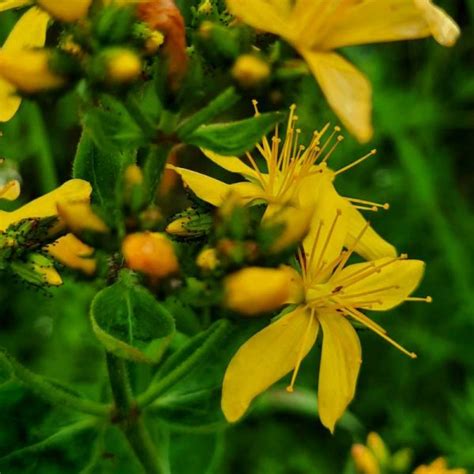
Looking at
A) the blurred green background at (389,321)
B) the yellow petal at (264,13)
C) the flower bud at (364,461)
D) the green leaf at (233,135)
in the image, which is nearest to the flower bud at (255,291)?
the green leaf at (233,135)

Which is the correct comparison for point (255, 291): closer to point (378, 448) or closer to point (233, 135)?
point (233, 135)

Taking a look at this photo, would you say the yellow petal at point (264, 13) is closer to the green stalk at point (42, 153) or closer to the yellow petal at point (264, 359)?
the yellow petal at point (264, 359)

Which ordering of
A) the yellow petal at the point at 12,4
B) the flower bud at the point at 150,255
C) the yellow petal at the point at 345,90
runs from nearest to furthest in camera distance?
the yellow petal at the point at 345,90, the flower bud at the point at 150,255, the yellow petal at the point at 12,4

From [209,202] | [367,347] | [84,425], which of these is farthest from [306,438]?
[209,202]

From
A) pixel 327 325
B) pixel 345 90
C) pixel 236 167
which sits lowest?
pixel 327 325

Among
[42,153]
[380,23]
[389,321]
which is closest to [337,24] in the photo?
[380,23]
